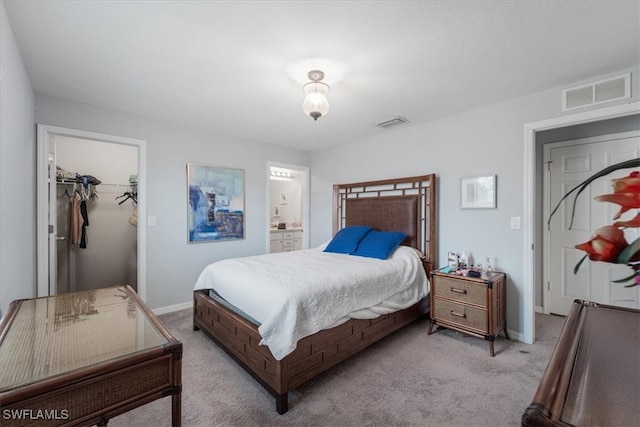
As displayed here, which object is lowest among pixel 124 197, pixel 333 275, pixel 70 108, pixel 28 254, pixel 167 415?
pixel 167 415

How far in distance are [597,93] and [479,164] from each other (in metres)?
1.03

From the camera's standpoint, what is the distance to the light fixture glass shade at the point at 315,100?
226cm

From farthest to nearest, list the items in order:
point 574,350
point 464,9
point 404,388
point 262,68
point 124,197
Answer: point 124,197
point 262,68
point 404,388
point 464,9
point 574,350

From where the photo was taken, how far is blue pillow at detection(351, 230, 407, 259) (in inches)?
125

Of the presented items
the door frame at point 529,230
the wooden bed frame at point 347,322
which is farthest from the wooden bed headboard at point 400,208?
the door frame at point 529,230

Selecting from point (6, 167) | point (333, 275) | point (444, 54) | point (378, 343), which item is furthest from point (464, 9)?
point (6, 167)

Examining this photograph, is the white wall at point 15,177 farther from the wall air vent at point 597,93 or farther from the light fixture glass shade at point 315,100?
the wall air vent at point 597,93

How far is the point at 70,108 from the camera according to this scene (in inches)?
113

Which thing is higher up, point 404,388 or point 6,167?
point 6,167

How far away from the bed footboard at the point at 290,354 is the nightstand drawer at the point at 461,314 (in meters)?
0.43

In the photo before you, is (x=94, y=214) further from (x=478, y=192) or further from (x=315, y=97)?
(x=478, y=192)

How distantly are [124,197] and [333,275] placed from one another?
149 inches

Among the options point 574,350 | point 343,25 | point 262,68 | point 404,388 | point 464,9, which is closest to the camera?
point 574,350

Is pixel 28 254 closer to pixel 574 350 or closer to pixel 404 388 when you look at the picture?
pixel 404 388
